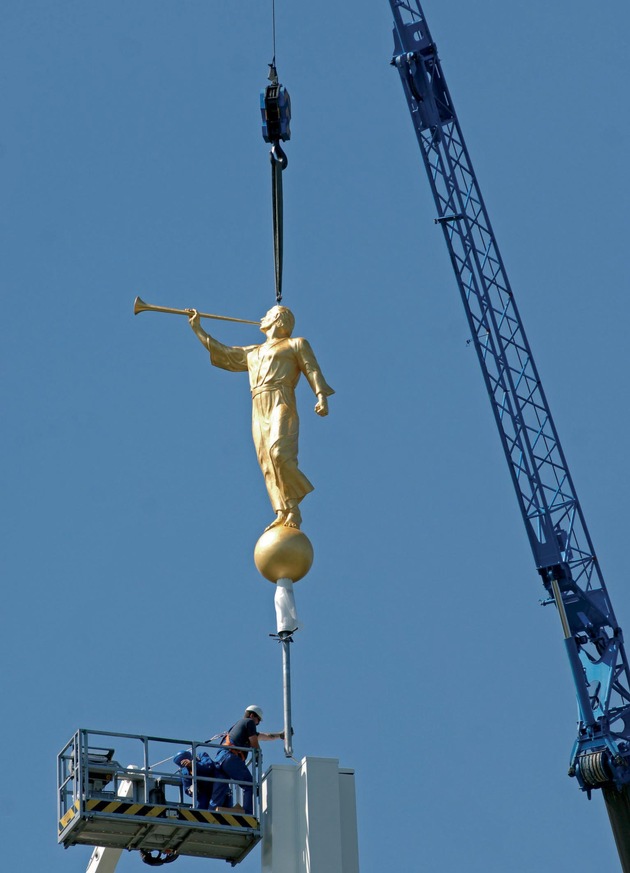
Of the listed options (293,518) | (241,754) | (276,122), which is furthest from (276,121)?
(241,754)

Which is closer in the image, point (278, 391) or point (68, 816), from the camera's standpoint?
point (68, 816)

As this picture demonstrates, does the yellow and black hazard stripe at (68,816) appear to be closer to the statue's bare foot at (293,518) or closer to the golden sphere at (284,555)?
the golden sphere at (284,555)

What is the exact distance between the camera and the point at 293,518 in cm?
4084

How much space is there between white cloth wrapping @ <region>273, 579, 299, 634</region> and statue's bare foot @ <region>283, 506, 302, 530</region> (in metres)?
1.04

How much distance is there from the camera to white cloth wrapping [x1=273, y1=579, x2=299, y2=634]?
132ft

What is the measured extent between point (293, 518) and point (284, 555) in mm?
916

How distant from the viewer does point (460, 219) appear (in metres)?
79.5

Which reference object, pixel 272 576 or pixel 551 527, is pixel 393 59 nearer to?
pixel 551 527

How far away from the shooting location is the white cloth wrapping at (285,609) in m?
40.1

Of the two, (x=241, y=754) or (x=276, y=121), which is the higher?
(x=276, y=121)

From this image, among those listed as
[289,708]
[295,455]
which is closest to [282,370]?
[295,455]

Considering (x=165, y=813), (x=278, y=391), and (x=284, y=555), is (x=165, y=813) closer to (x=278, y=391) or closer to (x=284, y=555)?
(x=284, y=555)

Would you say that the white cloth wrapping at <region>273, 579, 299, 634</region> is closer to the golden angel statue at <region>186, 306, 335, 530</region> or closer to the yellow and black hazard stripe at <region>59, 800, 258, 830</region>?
the golden angel statue at <region>186, 306, 335, 530</region>

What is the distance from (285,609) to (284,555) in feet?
3.09
